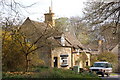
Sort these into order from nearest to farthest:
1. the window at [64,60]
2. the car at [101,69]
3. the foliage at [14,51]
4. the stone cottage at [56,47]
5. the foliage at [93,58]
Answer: the foliage at [14,51] < the stone cottage at [56,47] < the car at [101,69] < the window at [64,60] < the foliage at [93,58]

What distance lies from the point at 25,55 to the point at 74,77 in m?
8.97

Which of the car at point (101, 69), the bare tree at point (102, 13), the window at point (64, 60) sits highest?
the bare tree at point (102, 13)

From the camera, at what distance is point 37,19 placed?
28.0 metres

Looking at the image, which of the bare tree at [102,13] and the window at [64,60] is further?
the window at [64,60]

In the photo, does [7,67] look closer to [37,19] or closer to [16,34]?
[16,34]

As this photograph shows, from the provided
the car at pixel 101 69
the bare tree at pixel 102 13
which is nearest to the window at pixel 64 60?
the car at pixel 101 69

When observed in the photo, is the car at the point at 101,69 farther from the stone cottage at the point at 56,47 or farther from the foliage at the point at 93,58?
the foliage at the point at 93,58

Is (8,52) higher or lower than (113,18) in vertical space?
lower

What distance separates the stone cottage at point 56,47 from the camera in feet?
91.1

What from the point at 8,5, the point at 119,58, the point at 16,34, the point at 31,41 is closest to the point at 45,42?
the point at 31,41

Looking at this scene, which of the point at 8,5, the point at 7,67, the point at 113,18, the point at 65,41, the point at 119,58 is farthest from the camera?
the point at 119,58

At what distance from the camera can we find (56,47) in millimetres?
32062

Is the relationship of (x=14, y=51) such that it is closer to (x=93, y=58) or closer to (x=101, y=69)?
(x=101, y=69)

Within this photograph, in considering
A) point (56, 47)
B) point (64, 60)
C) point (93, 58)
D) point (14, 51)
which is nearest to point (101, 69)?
point (56, 47)
